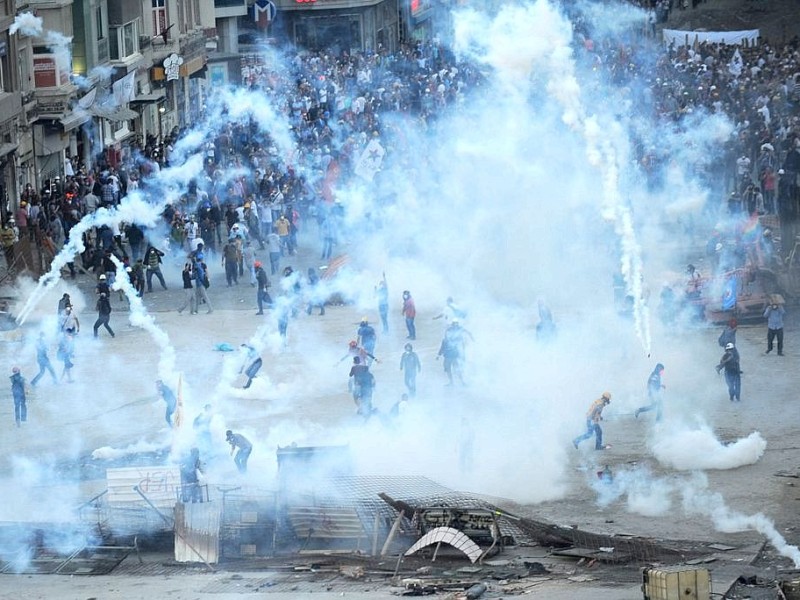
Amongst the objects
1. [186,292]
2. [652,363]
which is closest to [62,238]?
[186,292]

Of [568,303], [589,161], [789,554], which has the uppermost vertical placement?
[589,161]

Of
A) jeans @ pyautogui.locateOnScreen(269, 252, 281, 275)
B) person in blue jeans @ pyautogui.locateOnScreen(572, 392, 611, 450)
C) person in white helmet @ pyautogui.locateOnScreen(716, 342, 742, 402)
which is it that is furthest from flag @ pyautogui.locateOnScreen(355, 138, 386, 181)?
person in blue jeans @ pyautogui.locateOnScreen(572, 392, 611, 450)

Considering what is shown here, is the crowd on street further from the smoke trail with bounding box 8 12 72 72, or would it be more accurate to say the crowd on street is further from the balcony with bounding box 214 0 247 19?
the balcony with bounding box 214 0 247 19

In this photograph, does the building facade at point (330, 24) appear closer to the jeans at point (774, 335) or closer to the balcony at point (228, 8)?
the balcony at point (228, 8)

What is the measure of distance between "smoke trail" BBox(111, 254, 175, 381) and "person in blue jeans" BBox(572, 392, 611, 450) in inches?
270

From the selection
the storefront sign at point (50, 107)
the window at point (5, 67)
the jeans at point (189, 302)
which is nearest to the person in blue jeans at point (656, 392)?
the jeans at point (189, 302)

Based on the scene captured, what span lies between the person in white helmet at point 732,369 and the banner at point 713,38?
2573cm

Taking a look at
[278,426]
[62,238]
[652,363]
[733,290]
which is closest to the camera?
[278,426]

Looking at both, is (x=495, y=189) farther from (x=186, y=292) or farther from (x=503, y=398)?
(x=503, y=398)

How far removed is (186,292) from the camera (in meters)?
34.6

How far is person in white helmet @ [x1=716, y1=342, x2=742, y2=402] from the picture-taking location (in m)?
27.5

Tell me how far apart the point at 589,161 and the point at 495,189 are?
217 cm

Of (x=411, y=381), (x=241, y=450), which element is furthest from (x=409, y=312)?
(x=241, y=450)

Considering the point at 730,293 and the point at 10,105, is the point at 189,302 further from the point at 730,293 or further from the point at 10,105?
the point at 730,293
